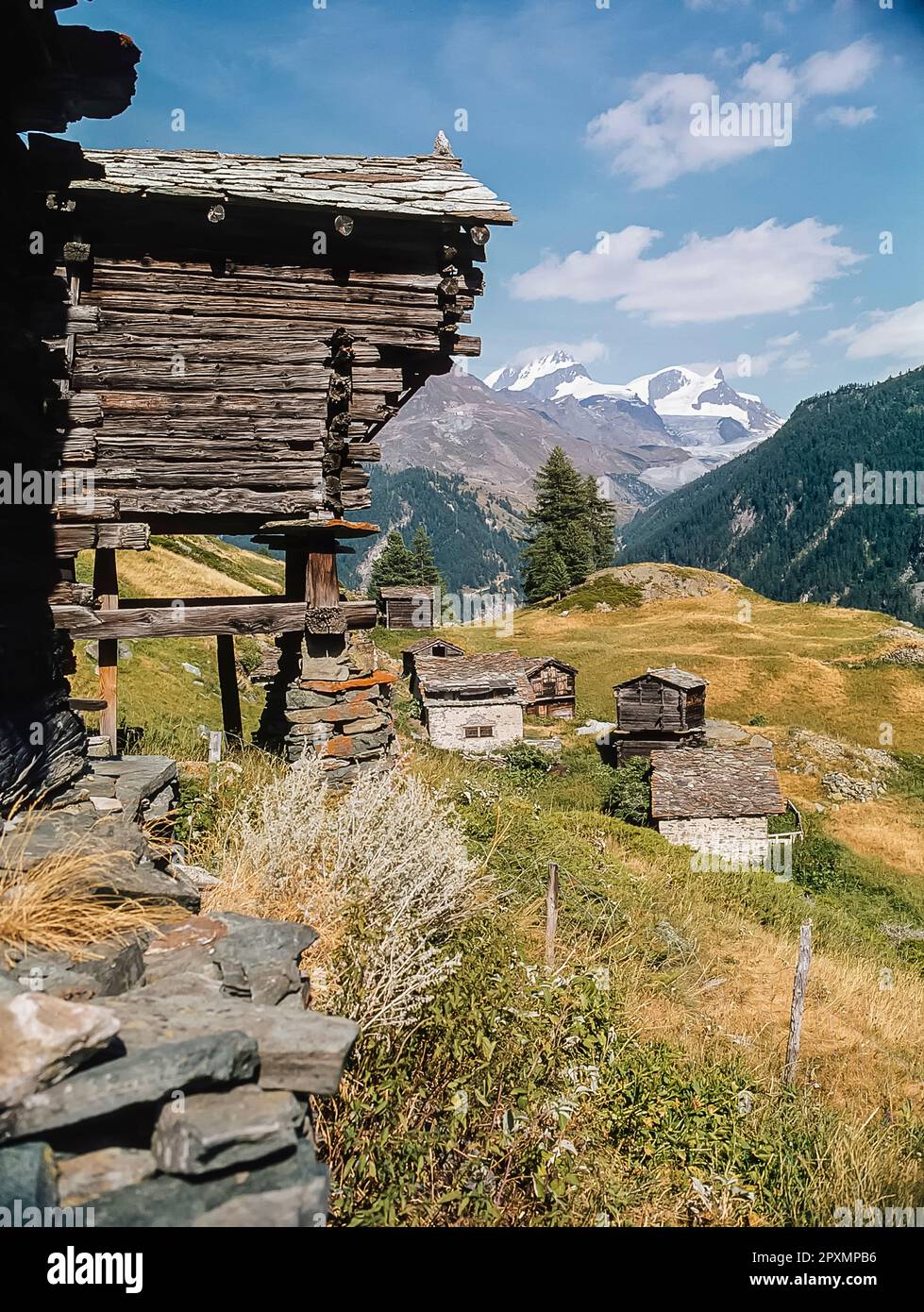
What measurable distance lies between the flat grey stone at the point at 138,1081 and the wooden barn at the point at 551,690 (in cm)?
4376

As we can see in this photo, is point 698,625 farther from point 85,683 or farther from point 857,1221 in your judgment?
point 857,1221

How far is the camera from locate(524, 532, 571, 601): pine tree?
262 feet

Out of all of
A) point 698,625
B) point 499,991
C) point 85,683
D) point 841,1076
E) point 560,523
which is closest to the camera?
point 499,991

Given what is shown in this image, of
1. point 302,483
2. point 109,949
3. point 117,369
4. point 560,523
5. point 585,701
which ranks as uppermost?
point 560,523

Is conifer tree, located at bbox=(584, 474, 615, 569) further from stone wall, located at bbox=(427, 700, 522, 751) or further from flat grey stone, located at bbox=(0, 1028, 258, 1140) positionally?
flat grey stone, located at bbox=(0, 1028, 258, 1140)

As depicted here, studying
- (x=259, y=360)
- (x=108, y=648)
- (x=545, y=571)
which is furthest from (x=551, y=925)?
(x=545, y=571)

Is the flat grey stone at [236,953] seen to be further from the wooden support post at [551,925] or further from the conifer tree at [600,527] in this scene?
the conifer tree at [600,527]

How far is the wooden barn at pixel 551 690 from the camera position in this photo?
152 feet

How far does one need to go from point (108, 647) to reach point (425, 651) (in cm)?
3761

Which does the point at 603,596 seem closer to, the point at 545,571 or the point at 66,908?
the point at 545,571

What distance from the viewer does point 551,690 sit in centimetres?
4694
